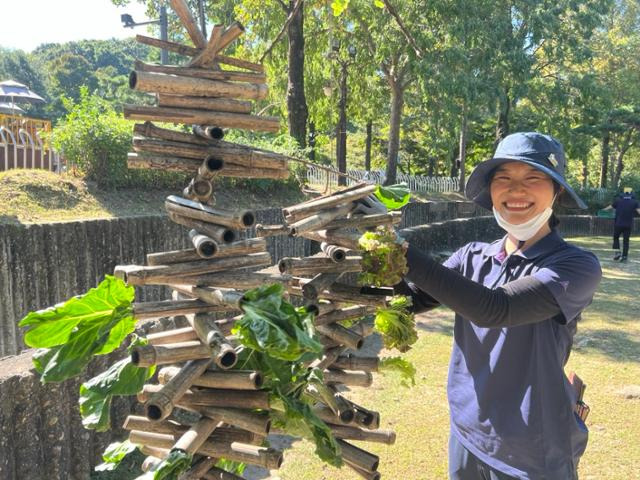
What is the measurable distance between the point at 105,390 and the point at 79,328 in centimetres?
26

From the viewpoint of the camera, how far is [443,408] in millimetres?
5918

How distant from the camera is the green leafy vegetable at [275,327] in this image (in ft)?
6.30

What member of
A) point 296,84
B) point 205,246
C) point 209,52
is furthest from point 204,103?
point 296,84

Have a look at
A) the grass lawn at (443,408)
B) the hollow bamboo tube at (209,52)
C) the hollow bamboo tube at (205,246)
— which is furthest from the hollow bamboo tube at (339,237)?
the grass lawn at (443,408)

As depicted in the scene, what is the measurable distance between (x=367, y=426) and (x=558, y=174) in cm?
136

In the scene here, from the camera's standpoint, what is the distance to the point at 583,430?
2500 millimetres

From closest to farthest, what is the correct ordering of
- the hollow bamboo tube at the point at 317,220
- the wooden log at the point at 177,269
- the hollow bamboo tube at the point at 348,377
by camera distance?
the wooden log at the point at 177,269
the hollow bamboo tube at the point at 317,220
the hollow bamboo tube at the point at 348,377

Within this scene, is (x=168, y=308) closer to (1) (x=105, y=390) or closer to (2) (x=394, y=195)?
(1) (x=105, y=390)

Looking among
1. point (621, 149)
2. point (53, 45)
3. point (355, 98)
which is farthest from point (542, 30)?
point (53, 45)

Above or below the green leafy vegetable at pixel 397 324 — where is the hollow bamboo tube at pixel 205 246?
above

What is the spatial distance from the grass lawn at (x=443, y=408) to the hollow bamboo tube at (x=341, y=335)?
2145 mm

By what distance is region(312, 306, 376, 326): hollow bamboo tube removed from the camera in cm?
274

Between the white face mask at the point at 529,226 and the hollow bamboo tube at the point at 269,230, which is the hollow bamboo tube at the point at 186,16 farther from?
the white face mask at the point at 529,226

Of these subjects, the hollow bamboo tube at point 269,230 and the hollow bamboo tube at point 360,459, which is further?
the hollow bamboo tube at point 360,459
